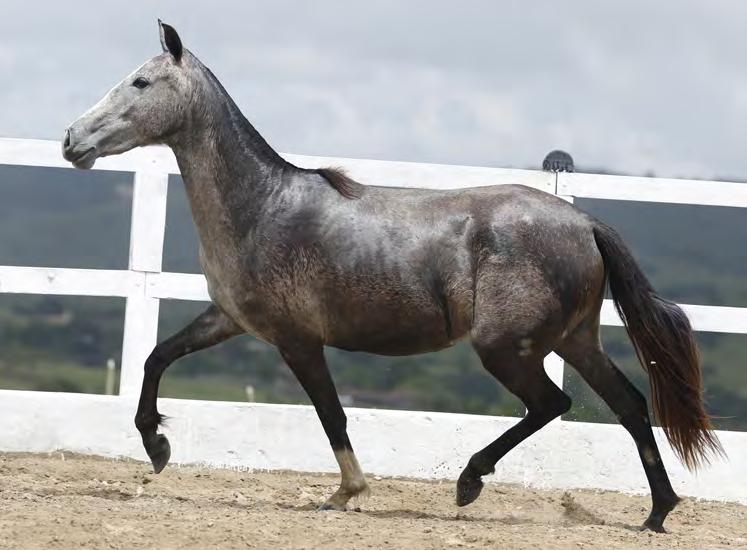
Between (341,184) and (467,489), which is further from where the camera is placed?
(341,184)

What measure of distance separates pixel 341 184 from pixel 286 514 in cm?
168

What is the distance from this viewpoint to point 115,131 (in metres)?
5.84

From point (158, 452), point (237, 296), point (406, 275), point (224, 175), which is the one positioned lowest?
point (158, 452)

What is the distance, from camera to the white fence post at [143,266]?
743cm

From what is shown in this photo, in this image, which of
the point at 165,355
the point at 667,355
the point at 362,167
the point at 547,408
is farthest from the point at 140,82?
the point at 667,355

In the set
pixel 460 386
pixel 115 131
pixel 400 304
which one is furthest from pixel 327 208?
pixel 460 386

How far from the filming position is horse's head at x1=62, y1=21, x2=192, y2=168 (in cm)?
578

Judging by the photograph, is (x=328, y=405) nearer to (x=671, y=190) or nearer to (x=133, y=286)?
(x=133, y=286)

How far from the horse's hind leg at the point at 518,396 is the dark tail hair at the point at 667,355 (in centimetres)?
46

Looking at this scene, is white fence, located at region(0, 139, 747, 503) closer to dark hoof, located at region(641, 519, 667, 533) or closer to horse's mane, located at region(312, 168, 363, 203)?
horse's mane, located at region(312, 168, 363, 203)

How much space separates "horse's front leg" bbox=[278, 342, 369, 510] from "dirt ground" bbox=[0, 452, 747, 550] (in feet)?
0.50

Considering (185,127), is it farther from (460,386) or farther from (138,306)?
(460,386)

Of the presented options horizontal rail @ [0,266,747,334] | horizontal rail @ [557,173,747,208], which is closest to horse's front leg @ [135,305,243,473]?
horizontal rail @ [0,266,747,334]

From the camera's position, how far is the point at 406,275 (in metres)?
5.80
